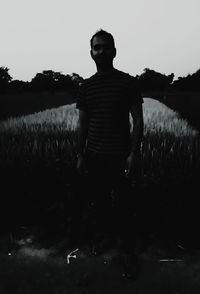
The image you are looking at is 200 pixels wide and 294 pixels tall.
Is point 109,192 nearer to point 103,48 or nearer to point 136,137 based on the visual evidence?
point 136,137

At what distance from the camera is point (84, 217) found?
12.0ft

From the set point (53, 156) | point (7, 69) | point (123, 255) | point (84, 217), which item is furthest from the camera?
point (7, 69)

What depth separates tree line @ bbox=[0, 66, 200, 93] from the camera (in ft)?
165

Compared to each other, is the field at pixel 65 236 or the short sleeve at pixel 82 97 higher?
the short sleeve at pixel 82 97

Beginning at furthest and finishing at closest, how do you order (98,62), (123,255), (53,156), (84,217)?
(53,156)
(84,217)
(123,255)
(98,62)

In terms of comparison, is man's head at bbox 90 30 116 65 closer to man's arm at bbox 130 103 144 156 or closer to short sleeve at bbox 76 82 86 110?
short sleeve at bbox 76 82 86 110

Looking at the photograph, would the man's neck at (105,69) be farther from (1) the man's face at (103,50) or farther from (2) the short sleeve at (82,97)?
(2) the short sleeve at (82,97)

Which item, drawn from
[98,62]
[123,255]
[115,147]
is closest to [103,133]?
[115,147]

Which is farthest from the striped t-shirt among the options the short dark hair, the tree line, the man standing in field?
the tree line

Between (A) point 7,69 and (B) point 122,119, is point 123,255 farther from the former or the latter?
(A) point 7,69

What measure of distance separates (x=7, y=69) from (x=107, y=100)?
4526 centimetres

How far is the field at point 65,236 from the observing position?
2.84 m

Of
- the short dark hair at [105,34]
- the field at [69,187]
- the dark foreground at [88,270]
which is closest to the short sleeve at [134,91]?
the short dark hair at [105,34]

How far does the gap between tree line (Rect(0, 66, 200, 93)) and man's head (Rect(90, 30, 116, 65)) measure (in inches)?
1589
